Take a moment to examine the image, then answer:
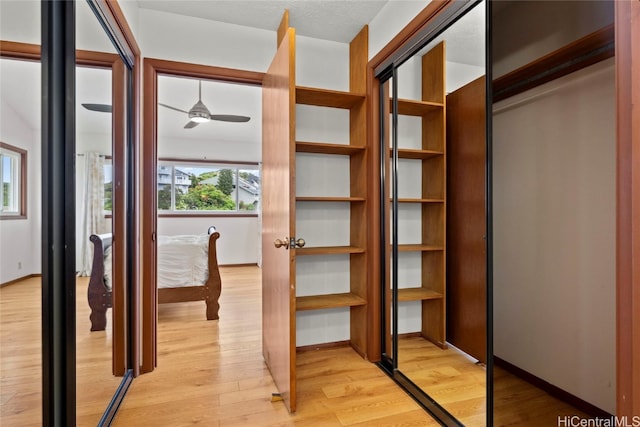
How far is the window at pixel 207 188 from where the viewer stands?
6.04m

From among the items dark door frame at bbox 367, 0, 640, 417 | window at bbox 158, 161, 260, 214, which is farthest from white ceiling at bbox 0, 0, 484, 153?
window at bbox 158, 161, 260, 214

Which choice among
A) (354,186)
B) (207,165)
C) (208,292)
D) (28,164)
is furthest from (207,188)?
(28,164)

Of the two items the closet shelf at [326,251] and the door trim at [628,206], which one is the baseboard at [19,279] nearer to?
the closet shelf at [326,251]

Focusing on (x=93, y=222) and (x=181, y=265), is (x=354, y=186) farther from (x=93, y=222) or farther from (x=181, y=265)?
(x=181, y=265)

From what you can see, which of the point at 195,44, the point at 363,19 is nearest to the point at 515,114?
the point at 363,19

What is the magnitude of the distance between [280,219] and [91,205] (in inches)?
37.7

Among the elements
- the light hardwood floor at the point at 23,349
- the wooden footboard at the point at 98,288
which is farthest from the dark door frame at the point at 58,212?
the wooden footboard at the point at 98,288

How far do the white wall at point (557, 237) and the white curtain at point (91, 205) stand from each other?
1.81 m

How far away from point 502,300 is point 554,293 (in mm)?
258

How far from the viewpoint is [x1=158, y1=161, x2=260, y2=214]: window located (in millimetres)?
6039

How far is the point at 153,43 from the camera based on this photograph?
84.3 inches

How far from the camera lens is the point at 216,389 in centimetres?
190

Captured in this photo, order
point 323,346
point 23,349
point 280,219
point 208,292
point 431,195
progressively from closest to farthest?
point 23,349
point 280,219
point 431,195
point 323,346
point 208,292

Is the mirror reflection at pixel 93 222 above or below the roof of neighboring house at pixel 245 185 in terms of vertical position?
below
